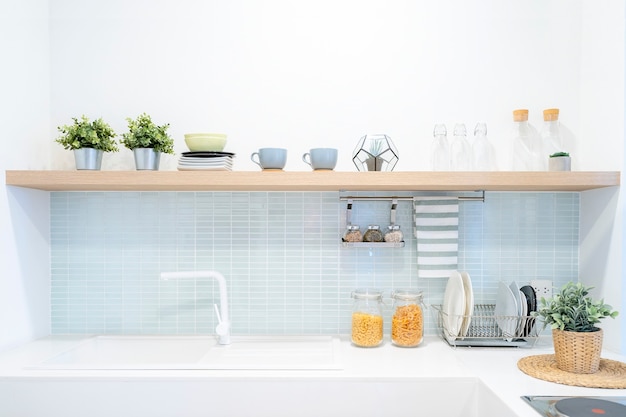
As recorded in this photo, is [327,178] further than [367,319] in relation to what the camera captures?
No

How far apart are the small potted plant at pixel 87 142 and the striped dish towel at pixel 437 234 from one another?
3.99ft

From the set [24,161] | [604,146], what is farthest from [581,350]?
[24,161]

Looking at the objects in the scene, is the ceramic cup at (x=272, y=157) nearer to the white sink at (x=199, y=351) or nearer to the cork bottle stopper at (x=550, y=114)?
the white sink at (x=199, y=351)

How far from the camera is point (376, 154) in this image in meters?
1.87

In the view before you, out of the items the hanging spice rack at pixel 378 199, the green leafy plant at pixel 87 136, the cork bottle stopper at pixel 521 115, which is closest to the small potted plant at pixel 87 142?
the green leafy plant at pixel 87 136

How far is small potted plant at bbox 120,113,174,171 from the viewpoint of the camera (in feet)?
6.02

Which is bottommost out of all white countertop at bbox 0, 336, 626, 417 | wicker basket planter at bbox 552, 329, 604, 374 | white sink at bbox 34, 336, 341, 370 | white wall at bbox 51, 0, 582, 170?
white sink at bbox 34, 336, 341, 370

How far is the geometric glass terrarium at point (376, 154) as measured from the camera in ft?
6.12

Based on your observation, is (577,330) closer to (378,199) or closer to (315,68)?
(378,199)

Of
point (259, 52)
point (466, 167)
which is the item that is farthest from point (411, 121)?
point (259, 52)

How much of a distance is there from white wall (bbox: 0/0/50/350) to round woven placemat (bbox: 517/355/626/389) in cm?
177

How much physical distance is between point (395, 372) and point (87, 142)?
1345 mm

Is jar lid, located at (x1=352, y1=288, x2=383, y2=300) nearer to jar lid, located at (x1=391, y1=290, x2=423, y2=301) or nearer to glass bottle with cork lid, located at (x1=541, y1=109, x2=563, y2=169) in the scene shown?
jar lid, located at (x1=391, y1=290, x2=423, y2=301)

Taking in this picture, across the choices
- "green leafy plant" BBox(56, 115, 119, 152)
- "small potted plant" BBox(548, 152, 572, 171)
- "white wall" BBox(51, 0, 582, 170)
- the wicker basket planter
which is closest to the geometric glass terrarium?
"white wall" BBox(51, 0, 582, 170)
